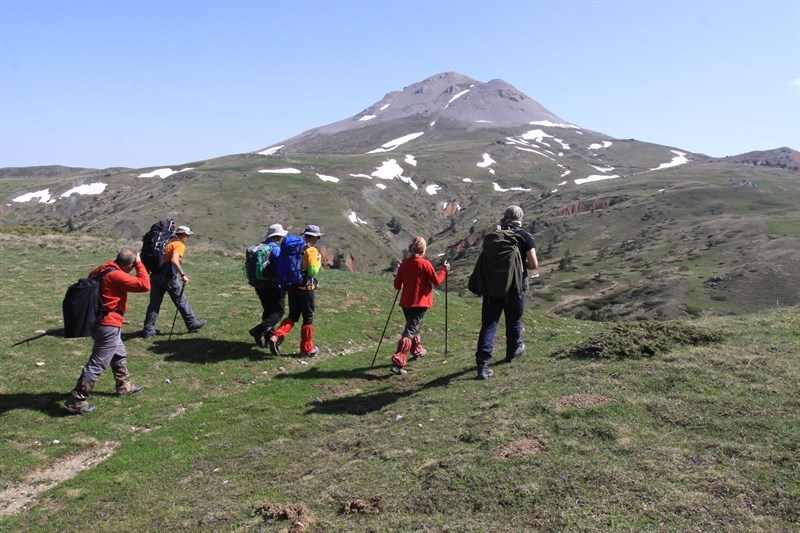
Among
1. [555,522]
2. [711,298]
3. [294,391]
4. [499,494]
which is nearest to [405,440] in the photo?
[499,494]

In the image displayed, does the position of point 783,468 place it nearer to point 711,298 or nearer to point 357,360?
point 357,360

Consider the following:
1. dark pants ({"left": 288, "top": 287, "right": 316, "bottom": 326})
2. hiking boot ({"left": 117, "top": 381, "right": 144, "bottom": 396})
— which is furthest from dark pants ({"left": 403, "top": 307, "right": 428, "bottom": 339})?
hiking boot ({"left": 117, "top": 381, "right": 144, "bottom": 396})

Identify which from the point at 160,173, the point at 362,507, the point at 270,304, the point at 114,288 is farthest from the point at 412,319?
the point at 160,173

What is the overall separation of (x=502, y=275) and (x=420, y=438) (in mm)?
4314

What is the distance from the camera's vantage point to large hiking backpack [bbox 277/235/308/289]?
15.0 meters

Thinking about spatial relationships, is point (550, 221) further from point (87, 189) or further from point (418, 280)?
point (87, 189)

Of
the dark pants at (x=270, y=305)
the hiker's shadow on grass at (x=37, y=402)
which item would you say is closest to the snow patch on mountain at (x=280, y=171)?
the dark pants at (x=270, y=305)

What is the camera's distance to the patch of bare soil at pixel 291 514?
6.43 metres

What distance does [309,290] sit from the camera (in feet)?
50.0

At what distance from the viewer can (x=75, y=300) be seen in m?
11.2

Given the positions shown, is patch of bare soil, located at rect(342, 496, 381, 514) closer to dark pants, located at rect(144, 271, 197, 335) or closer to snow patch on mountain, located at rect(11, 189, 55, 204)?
dark pants, located at rect(144, 271, 197, 335)

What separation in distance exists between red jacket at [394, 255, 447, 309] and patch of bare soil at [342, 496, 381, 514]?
7.38 m

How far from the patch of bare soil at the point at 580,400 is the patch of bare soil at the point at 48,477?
813 cm

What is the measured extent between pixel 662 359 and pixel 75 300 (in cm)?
1196
